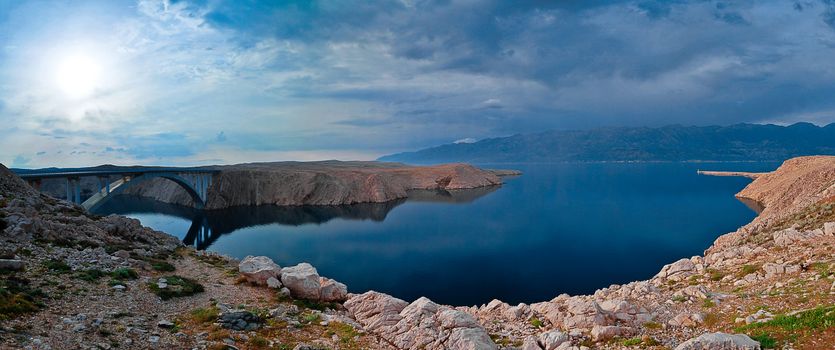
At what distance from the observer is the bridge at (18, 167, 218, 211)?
53.4 m

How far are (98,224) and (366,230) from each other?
4150cm

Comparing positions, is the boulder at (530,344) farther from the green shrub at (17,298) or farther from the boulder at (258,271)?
the green shrub at (17,298)

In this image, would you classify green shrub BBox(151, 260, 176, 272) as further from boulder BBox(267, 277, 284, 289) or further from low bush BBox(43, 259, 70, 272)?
boulder BBox(267, 277, 284, 289)

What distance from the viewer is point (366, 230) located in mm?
66062

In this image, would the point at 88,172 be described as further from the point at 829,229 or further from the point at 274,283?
the point at 829,229

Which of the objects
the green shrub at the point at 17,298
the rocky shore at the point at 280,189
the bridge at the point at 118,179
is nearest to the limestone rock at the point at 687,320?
the green shrub at the point at 17,298

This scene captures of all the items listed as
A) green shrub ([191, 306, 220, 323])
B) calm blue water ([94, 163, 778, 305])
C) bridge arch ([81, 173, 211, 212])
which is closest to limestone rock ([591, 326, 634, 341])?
green shrub ([191, 306, 220, 323])

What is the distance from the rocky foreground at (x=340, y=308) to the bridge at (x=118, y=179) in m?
35.8

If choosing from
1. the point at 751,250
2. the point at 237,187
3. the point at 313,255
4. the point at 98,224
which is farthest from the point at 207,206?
the point at 751,250

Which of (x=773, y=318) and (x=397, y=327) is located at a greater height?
(x=773, y=318)

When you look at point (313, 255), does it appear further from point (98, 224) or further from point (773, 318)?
point (773, 318)

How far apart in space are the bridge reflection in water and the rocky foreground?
134 ft

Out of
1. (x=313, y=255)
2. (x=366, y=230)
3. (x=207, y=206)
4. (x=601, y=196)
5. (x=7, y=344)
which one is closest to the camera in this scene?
(x=7, y=344)

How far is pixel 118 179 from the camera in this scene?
2879 inches
